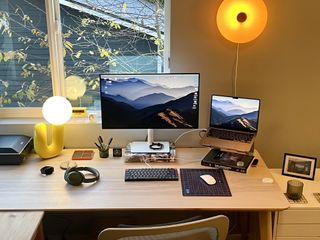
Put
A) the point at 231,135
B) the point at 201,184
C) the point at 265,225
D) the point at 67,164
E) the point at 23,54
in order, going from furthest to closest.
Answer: the point at 23,54 < the point at 231,135 < the point at 67,164 < the point at 201,184 < the point at 265,225

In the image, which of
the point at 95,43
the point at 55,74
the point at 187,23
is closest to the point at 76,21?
the point at 95,43

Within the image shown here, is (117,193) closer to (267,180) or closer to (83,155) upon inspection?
(83,155)

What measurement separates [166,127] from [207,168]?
0.35 meters

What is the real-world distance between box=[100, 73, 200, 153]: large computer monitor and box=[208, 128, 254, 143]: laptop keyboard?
0.46 ft

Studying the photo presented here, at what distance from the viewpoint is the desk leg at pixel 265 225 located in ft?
5.68

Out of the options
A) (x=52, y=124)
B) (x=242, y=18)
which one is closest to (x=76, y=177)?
(x=52, y=124)

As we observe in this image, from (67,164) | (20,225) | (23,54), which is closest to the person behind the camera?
(20,225)

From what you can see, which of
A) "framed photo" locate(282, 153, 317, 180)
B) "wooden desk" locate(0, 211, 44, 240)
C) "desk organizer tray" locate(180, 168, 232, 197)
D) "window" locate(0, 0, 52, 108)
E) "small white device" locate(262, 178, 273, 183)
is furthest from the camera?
"window" locate(0, 0, 52, 108)

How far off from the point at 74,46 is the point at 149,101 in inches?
26.1

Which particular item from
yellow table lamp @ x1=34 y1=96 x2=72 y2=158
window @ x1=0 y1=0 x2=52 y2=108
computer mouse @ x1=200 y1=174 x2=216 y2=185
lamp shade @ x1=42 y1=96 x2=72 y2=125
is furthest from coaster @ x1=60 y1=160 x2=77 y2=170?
computer mouse @ x1=200 y1=174 x2=216 y2=185

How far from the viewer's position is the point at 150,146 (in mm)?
2232

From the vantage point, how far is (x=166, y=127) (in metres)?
2.17

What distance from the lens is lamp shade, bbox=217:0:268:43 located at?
2057 mm

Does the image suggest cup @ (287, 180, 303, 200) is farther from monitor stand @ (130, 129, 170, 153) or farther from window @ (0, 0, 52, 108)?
window @ (0, 0, 52, 108)
